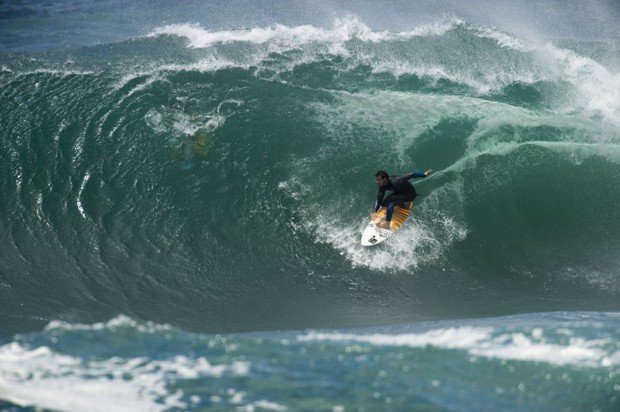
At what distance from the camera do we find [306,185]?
11867 millimetres

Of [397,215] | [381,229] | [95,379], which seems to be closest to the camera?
[95,379]

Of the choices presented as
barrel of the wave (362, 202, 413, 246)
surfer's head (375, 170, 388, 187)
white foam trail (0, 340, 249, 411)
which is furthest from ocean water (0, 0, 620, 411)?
surfer's head (375, 170, 388, 187)

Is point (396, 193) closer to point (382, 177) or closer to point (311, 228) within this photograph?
point (382, 177)

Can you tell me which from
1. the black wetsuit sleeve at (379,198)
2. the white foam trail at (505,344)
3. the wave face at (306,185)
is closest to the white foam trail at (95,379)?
the white foam trail at (505,344)

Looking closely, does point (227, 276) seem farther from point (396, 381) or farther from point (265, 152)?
point (396, 381)

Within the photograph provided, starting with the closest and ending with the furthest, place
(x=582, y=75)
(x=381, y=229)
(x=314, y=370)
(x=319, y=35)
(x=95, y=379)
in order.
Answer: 1. (x=95, y=379)
2. (x=314, y=370)
3. (x=381, y=229)
4. (x=582, y=75)
5. (x=319, y=35)

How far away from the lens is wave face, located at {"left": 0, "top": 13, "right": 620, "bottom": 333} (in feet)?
32.2

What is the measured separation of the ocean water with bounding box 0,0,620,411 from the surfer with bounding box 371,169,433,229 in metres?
0.40

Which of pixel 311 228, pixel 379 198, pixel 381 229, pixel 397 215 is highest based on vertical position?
pixel 379 198

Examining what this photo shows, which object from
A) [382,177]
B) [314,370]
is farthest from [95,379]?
[382,177]

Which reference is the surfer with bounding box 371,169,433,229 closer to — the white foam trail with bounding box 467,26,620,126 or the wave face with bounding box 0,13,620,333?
the wave face with bounding box 0,13,620,333

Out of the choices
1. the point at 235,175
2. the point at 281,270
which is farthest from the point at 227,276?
the point at 235,175

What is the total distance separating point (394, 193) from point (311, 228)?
1.69 metres

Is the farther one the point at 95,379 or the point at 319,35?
the point at 319,35
